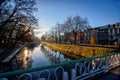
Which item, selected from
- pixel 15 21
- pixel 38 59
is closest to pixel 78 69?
pixel 15 21

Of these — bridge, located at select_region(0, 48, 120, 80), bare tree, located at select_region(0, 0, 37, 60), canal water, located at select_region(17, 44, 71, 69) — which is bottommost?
canal water, located at select_region(17, 44, 71, 69)

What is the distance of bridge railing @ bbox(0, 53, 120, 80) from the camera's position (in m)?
3.98

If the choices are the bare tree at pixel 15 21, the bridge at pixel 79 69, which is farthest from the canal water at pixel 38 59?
the bridge at pixel 79 69

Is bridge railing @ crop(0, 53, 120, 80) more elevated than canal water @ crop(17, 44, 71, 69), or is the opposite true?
bridge railing @ crop(0, 53, 120, 80)

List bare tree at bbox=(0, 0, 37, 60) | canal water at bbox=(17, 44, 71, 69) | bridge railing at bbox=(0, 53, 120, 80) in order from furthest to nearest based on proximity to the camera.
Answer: canal water at bbox=(17, 44, 71, 69)
bare tree at bbox=(0, 0, 37, 60)
bridge railing at bbox=(0, 53, 120, 80)

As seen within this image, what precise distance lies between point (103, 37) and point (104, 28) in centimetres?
410

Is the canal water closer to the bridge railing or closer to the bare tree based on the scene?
the bare tree

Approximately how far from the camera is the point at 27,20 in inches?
444

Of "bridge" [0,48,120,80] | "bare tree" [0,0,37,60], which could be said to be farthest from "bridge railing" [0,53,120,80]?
"bare tree" [0,0,37,60]

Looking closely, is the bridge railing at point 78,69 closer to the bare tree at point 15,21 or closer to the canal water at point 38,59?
the bare tree at point 15,21

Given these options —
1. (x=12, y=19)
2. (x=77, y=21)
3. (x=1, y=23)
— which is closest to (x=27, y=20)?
(x=12, y=19)

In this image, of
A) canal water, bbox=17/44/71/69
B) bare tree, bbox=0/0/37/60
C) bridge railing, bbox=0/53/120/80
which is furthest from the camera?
canal water, bbox=17/44/71/69

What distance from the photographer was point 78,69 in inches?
215

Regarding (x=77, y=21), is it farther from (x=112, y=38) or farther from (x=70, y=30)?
(x=112, y=38)
